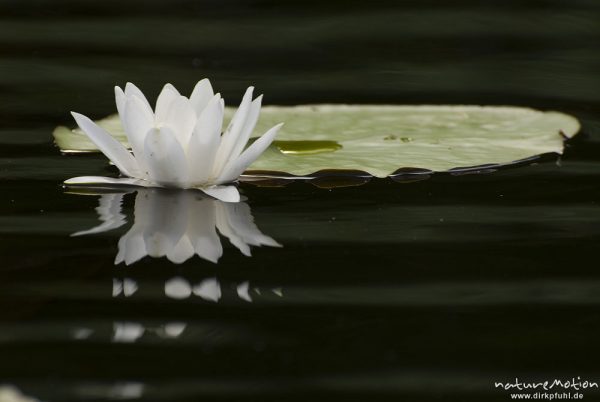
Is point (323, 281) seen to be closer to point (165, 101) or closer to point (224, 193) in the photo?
point (224, 193)

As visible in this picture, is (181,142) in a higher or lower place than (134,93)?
lower

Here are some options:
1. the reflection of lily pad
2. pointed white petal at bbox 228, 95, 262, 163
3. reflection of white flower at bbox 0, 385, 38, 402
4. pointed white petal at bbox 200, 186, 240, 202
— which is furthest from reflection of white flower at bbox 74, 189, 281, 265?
reflection of white flower at bbox 0, 385, 38, 402

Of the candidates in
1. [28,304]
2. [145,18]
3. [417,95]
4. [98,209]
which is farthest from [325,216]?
[145,18]

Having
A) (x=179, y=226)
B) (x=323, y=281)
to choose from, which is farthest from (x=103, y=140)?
(x=323, y=281)

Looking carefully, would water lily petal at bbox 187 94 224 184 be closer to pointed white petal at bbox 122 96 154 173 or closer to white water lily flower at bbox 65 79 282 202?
white water lily flower at bbox 65 79 282 202

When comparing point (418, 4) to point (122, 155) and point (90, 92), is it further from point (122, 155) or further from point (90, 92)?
point (122, 155)

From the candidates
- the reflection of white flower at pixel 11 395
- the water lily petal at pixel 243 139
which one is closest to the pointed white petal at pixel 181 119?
the water lily petal at pixel 243 139
